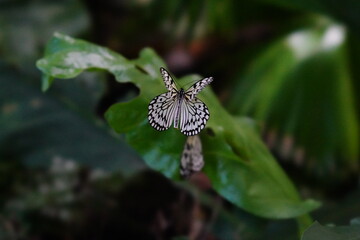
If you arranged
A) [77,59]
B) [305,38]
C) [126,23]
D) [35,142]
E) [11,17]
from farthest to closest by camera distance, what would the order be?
[126,23] → [305,38] → [11,17] → [35,142] → [77,59]

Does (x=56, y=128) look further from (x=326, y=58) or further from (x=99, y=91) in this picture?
(x=326, y=58)

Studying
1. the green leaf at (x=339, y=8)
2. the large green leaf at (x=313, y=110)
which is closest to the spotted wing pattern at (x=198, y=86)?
the green leaf at (x=339, y=8)

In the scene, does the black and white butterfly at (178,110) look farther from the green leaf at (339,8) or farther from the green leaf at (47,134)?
the green leaf at (339,8)

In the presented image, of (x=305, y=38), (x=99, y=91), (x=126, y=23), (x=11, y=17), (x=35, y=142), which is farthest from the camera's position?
(x=126, y=23)

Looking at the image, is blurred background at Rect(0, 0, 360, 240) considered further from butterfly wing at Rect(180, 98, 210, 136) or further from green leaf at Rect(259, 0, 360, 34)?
butterfly wing at Rect(180, 98, 210, 136)

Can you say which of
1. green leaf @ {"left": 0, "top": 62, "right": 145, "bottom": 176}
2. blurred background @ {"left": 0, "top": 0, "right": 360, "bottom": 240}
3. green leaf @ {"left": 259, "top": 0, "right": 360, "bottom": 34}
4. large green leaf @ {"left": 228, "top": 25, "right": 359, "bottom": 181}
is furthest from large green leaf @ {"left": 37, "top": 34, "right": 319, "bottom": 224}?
large green leaf @ {"left": 228, "top": 25, "right": 359, "bottom": 181}

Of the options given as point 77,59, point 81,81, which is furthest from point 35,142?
point 77,59

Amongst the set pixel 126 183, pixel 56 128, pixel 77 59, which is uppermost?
pixel 77 59
